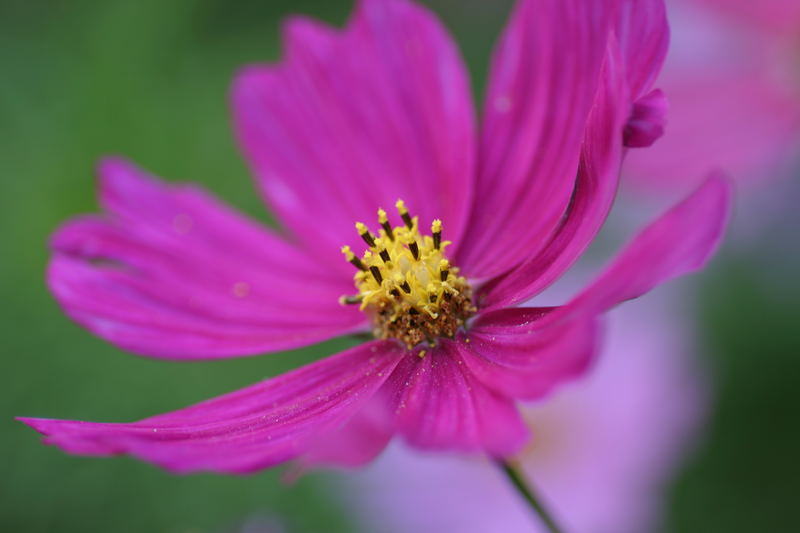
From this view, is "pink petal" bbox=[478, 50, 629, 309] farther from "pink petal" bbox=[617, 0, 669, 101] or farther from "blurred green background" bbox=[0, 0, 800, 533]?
"blurred green background" bbox=[0, 0, 800, 533]

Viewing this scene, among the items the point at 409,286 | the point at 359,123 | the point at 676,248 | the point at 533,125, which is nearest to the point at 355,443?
the point at 676,248

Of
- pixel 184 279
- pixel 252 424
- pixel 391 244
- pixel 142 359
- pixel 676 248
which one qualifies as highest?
pixel 142 359

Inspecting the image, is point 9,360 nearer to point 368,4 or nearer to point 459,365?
point 368,4

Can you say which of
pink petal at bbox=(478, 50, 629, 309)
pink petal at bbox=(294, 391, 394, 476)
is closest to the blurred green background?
pink petal at bbox=(478, 50, 629, 309)

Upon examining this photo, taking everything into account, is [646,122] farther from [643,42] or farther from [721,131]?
[721,131]

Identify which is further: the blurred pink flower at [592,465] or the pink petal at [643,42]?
the blurred pink flower at [592,465]

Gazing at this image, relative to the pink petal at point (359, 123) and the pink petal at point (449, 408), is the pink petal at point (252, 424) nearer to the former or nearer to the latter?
the pink petal at point (449, 408)

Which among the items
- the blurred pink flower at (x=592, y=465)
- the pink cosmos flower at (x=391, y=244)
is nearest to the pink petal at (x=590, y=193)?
the pink cosmos flower at (x=391, y=244)
